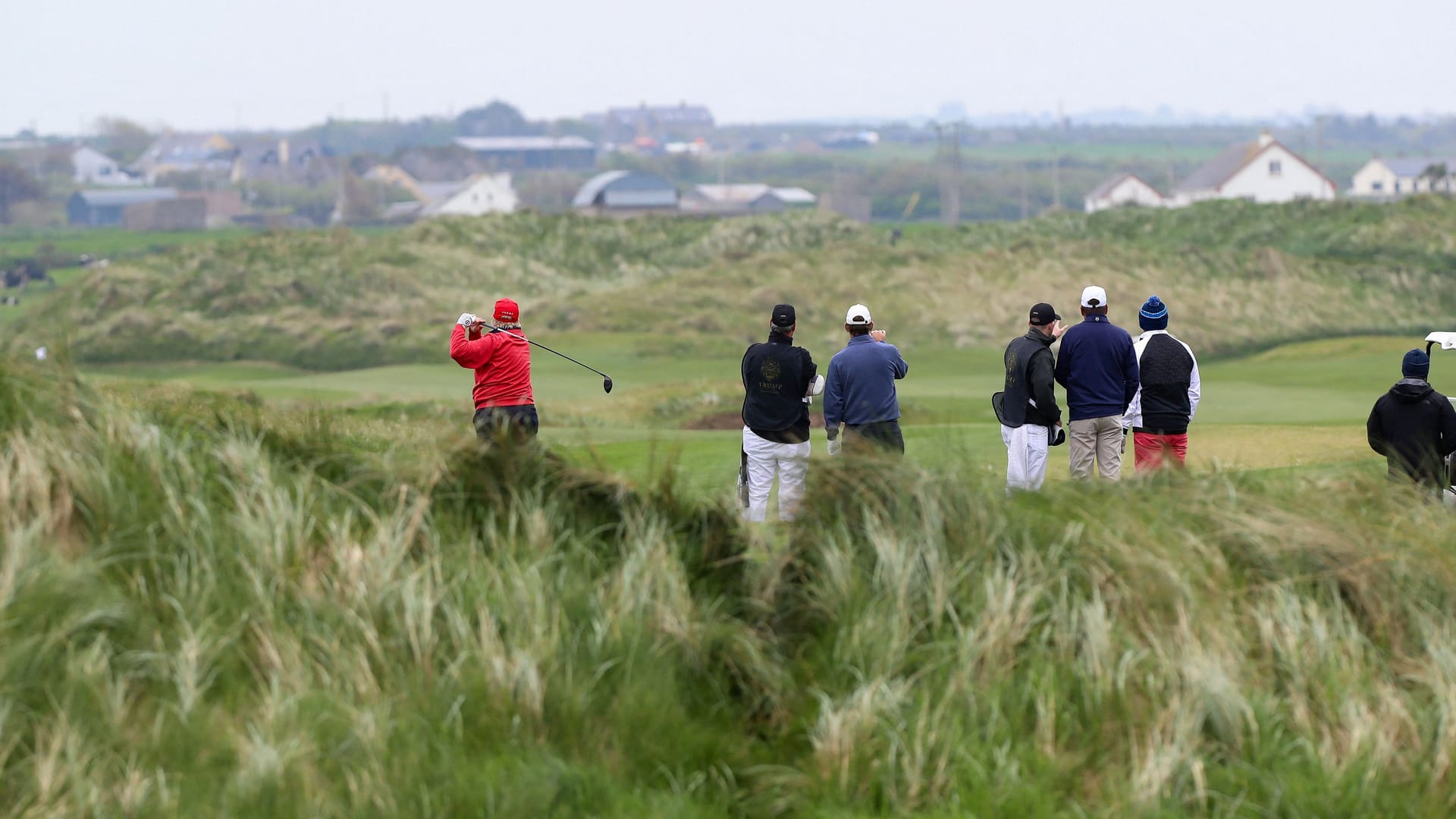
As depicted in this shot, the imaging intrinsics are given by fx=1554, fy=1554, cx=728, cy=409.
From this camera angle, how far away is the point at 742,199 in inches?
5635

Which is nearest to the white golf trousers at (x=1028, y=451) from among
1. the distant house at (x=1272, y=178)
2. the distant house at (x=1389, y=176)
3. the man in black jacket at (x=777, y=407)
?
the man in black jacket at (x=777, y=407)

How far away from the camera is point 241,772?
5922 millimetres

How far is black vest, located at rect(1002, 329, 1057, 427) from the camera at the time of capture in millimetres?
11219

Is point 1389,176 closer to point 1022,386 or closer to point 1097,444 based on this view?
point 1097,444

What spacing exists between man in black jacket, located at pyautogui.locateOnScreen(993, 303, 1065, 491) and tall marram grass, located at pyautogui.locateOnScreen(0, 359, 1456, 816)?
3037 millimetres

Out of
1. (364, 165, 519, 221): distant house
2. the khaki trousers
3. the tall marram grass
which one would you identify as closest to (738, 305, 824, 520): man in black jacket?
the khaki trousers

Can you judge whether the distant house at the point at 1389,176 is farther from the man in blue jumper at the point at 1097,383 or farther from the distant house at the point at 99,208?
the man in blue jumper at the point at 1097,383

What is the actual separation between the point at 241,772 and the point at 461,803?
836mm

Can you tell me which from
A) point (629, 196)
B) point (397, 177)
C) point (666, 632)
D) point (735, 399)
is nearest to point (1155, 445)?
point (666, 632)

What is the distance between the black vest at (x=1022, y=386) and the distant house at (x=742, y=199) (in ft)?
381

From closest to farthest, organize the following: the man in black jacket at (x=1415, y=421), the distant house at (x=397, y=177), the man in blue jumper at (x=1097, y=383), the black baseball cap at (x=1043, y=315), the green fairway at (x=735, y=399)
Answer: the man in black jacket at (x=1415, y=421) < the black baseball cap at (x=1043, y=315) < the man in blue jumper at (x=1097, y=383) < the green fairway at (x=735, y=399) < the distant house at (x=397, y=177)

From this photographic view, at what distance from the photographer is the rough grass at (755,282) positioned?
44.4 meters

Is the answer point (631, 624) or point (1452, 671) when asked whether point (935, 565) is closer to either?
point (631, 624)

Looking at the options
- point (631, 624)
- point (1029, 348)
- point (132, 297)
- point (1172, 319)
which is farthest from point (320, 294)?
point (631, 624)
